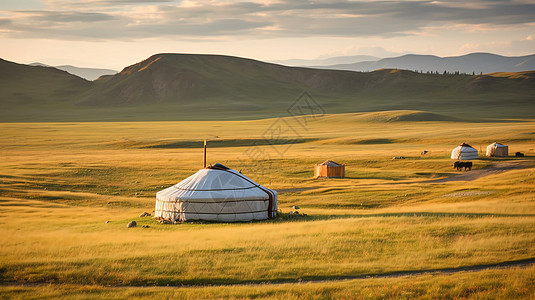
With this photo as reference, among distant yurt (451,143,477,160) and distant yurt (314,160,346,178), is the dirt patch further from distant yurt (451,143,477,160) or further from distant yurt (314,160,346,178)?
distant yurt (451,143,477,160)

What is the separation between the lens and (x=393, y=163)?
4559 centimetres

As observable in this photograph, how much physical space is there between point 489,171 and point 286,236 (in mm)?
25724

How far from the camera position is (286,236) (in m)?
19.5

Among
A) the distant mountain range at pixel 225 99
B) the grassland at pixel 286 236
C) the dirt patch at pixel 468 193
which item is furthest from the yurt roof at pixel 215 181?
the distant mountain range at pixel 225 99

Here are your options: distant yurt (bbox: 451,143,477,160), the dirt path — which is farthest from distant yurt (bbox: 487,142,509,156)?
the dirt path

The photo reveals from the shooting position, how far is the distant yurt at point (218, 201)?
25.0 meters

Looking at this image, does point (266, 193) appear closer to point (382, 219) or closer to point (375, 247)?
point (382, 219)

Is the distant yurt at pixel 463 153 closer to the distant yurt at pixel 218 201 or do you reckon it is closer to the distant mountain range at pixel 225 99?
the distant yurt at pixel 218 201

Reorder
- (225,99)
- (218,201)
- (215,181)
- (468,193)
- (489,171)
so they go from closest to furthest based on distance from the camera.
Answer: (218,201) → (215,181) → (468,193) → (489,171) → (225,99)

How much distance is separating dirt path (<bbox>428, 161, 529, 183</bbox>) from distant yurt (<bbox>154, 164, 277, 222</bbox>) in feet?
52.1

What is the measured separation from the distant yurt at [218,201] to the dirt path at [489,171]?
15869mm

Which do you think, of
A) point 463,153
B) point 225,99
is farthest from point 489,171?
point 225,99

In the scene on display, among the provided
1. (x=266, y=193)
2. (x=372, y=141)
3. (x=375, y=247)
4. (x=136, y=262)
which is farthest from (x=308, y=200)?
(x=372, y=141)

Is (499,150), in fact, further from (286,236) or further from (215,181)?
(286,236)
